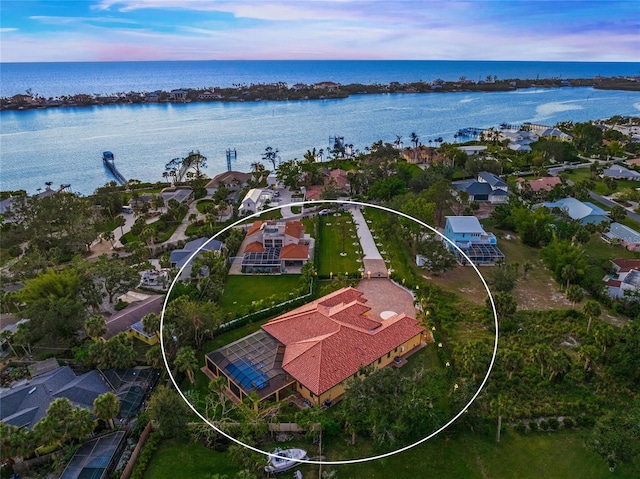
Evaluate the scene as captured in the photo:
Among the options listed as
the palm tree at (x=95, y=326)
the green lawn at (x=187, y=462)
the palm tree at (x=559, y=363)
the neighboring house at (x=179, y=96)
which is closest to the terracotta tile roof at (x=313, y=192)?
the palm tree at (x=95, y=326)

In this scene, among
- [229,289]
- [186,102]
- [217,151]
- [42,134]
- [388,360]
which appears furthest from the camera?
[186,102]

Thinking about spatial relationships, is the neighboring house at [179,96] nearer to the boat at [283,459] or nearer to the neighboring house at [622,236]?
the neighboring house at [622,236]

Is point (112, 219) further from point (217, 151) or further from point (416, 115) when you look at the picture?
point (416, 115)

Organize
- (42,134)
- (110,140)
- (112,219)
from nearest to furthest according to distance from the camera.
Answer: (112,219) < (110,140) < (42,134)

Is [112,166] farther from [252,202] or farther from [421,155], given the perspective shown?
[421,155]

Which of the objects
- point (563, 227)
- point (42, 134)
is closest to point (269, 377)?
point (563, 227)

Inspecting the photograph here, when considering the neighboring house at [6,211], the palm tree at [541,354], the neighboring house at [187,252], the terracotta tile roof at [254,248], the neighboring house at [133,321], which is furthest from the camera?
the neighboring house at [6,211]
